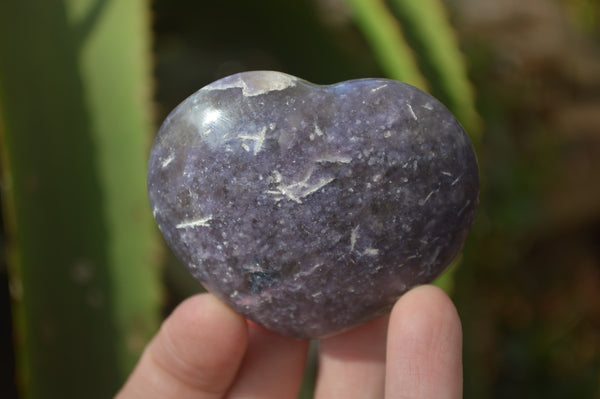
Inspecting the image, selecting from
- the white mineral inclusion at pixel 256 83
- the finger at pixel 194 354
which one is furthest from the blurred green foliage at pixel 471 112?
the white mineral inclusion at pixel 256 83

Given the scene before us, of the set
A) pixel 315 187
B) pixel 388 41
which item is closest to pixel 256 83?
pixel 315 187

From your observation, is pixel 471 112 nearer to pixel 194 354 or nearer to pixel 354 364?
pixel 354 364

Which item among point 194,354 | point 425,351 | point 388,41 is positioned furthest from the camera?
point 388,41

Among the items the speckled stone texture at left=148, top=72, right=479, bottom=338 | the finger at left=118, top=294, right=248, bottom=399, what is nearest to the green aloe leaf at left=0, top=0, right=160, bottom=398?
the finger at left=118, top=294, right=248, bottom=399

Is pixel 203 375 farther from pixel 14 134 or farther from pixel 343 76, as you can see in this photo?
pixel 343 76

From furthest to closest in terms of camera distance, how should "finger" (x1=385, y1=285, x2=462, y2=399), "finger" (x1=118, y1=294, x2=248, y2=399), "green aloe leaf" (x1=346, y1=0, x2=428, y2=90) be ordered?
"green aloe leaf" (x1=346, y1=0, x2=428, y2=90), "finger" (x1=118, y1=294, x2=248, y2=399), "finger" (x1=385, y1=285, x2=462, y2=399)

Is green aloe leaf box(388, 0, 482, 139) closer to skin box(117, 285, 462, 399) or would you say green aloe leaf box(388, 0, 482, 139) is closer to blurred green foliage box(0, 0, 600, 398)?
blurred green foliage box(0, 0, 600, 398)

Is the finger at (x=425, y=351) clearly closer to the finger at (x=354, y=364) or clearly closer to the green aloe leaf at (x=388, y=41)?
the finger at (x=354, y=364)
